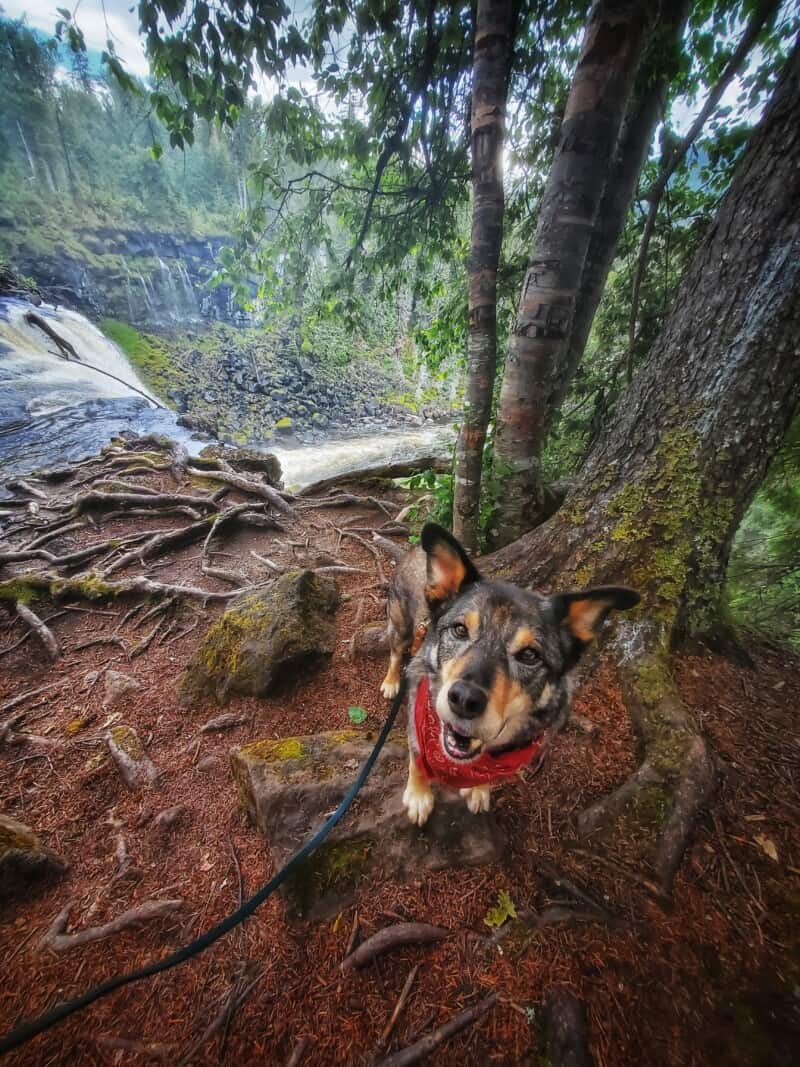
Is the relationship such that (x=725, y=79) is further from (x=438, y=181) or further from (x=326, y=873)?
(x=326, y=873)

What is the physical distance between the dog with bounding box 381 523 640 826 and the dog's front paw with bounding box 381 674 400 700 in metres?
1.29

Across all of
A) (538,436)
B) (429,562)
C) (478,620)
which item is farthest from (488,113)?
(478,620)

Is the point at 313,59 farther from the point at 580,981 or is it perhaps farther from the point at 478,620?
the point at 580,981

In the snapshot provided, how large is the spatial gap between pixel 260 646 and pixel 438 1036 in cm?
294

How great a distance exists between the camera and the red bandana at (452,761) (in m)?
2.54

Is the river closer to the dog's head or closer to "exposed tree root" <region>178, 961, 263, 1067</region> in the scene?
the dog's head

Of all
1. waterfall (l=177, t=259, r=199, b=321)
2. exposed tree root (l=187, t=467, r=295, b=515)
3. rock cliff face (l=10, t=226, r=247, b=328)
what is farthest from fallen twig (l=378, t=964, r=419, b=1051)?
waterfall (l=177, t=259, r=199, b=321)

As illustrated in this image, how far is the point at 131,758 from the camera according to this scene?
348 centimetres

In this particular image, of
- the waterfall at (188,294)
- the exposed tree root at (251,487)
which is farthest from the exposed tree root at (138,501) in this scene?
the waterfall at (188,294)

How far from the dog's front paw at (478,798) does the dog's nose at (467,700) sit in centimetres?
100

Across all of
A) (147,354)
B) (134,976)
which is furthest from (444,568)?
(147,354)

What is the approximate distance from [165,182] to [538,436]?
68.5 metres

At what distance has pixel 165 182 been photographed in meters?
48.6

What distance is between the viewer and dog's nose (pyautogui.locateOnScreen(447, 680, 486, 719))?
215 centimetres
